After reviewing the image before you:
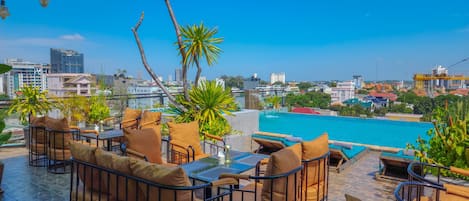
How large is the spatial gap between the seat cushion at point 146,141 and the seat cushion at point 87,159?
3.41ft

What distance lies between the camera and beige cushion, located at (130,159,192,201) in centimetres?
189

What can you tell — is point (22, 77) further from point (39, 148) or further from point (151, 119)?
point (151, 119)

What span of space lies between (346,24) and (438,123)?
1409 centimetres

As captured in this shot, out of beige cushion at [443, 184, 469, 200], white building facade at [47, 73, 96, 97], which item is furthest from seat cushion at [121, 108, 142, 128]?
beige cushion at [443, 184, 469, 200]

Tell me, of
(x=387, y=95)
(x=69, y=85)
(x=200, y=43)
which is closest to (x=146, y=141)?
(x=200, y=43)

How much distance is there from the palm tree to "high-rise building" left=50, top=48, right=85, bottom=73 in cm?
670

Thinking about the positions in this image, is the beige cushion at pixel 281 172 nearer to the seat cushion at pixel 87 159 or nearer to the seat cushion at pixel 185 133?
the seat cushion at pixel 87 159

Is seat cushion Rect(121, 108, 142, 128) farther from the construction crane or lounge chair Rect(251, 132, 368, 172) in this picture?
the construction crane

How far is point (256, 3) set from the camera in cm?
1583

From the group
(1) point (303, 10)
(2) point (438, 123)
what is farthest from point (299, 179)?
(1) point (303, 10)

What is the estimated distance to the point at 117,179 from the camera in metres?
2.20

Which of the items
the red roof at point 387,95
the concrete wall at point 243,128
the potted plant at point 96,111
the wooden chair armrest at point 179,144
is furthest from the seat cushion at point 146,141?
the red roof at point 387,95

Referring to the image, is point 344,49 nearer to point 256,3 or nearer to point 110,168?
point 256,3

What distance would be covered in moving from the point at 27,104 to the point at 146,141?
4456mm
